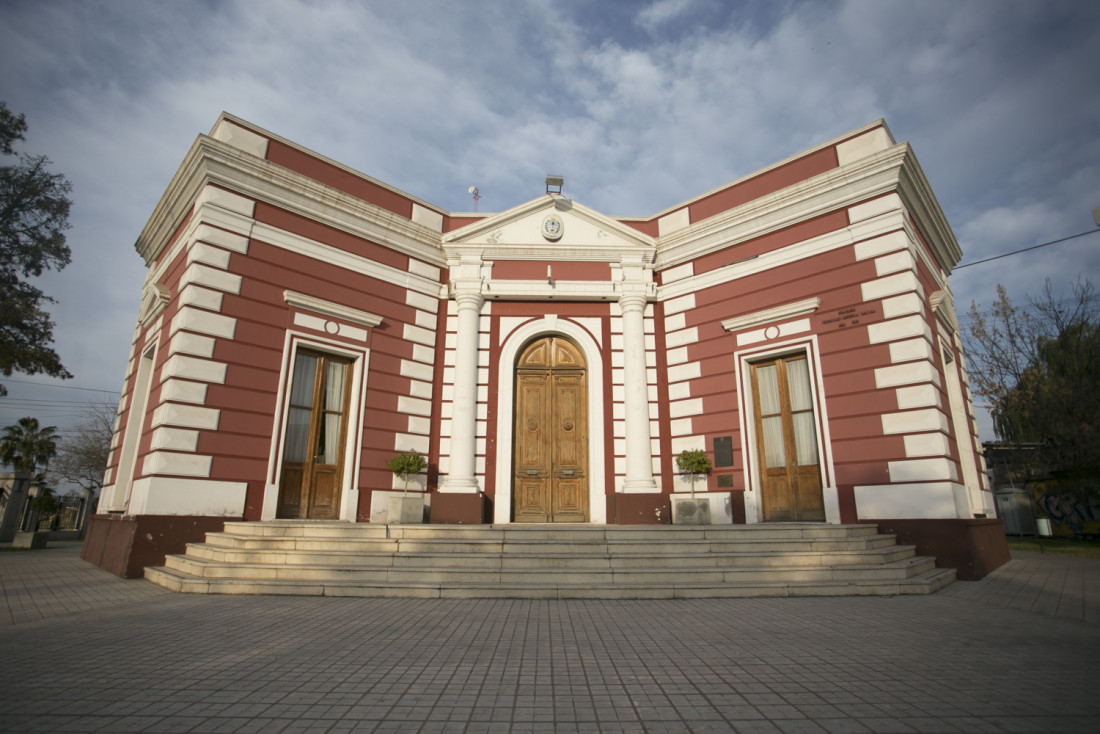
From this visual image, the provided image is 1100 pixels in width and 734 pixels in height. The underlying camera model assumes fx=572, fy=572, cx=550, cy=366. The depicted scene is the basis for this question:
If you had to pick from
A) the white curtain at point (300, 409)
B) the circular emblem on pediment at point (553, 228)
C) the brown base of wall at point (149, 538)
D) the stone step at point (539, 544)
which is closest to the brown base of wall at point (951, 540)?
the stone step at point (539, 544)

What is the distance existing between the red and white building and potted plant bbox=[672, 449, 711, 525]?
41 cm

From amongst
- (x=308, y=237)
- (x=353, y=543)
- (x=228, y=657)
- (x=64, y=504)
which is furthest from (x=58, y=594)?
(x=64, y=504)

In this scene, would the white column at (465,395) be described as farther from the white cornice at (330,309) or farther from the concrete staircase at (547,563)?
the concrete staircase at (547,563)

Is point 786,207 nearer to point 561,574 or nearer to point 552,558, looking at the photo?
point 552,558

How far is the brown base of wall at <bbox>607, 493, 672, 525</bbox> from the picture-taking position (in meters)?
10.4

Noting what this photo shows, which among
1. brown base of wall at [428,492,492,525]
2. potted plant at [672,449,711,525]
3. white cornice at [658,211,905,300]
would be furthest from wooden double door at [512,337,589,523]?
white cornice at [658,211,905,300]

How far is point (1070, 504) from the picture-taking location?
1862 centimetres

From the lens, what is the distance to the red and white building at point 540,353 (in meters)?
8.87

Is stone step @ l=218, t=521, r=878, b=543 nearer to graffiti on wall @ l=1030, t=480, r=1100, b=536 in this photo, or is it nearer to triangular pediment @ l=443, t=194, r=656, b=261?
triangular pediment @ l=443, t=194, r=656, b=261

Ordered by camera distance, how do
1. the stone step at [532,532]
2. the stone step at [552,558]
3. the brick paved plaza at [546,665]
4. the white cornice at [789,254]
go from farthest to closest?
1. the white cornice at [789,254]
2. the stone step at [532,532]
3. the stone step at [552,558]
4. the brick paved plaza at [546,665]

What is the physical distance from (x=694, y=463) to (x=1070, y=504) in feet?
54.8

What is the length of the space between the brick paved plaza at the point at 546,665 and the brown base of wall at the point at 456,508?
4.00 metres

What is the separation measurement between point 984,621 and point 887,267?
581cm

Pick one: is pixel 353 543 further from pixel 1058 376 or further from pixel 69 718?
pixel 1058 376
